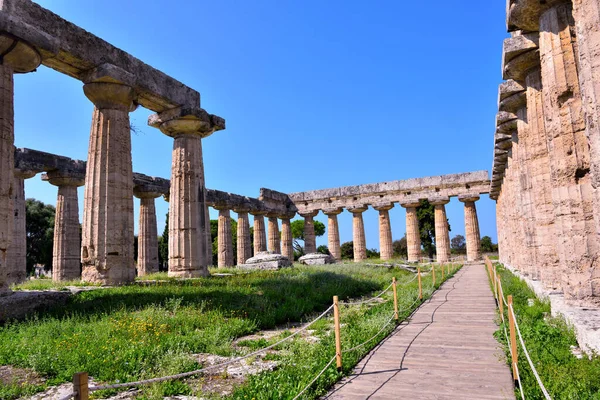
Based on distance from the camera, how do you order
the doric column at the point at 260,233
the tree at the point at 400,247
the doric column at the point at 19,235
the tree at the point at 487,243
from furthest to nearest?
1. the tree at the point at 487,243
2. the tree at the point at 400,247
3. the doric column at the point at 260,233
4. the doric column at the point at 19,235

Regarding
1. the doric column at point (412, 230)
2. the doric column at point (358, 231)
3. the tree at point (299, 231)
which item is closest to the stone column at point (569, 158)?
the doric column at point (412, 230)

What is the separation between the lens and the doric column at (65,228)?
1861 cm

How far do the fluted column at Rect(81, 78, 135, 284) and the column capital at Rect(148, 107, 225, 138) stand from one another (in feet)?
7.27

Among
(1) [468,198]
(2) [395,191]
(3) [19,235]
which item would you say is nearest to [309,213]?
(2) [395,191]

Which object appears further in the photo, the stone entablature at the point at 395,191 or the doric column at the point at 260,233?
the doric column at the point at 260,233

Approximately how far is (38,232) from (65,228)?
23134mm

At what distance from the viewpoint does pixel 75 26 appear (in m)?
11.7

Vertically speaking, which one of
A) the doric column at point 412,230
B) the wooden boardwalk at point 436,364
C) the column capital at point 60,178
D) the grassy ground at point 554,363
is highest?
the column capital at point 60,178

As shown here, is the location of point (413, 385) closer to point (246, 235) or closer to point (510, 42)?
point (510, 42)

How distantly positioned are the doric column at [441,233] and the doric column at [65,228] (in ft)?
80.3

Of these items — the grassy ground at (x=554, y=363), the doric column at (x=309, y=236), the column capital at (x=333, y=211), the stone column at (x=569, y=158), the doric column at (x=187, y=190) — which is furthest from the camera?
the doric column at (x=309, y=236)

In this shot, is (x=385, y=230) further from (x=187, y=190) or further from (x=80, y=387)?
(x=80, y=387)

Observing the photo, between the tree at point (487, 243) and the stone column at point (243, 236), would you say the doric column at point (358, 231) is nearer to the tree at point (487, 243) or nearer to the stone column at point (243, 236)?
the stone column at point (243, 236)

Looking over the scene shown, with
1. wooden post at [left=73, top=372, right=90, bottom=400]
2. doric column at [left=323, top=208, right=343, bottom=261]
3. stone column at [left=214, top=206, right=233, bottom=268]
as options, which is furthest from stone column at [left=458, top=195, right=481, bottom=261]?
wooden post at [left=73, top=372, right=90, bottom=400]
